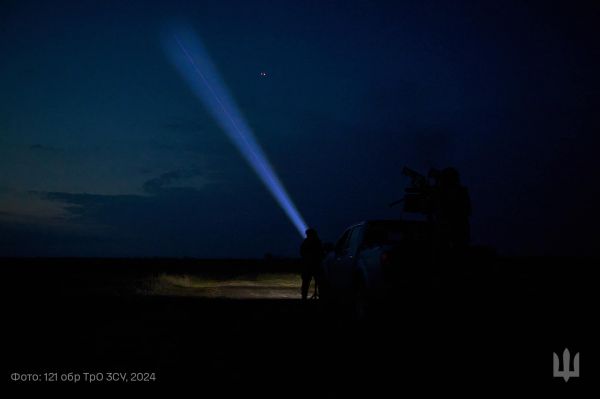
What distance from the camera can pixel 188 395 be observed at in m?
4.61

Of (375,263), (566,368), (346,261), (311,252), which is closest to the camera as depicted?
(566,368)

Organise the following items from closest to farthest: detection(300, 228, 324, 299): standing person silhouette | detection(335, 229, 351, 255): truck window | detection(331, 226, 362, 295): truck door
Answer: detection(331, 226, 362, 295): truck door
detection(335, 229, 351, 255): truck window
detection(300, 228, 324, 299): standing person silhouette

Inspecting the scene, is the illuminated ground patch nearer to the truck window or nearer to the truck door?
the truck window

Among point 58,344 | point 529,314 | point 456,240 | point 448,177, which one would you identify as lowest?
point 58,344

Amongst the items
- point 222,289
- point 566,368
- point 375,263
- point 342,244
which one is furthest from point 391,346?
point 222,289

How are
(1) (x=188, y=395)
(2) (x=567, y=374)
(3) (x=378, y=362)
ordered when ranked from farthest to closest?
(3) (x=378, y=362), (2) (x=567, y=374), (1) (x=188, y=395)

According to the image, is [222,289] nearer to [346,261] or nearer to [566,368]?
[346,261]

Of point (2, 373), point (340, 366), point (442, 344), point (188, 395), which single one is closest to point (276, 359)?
point (340, 366)

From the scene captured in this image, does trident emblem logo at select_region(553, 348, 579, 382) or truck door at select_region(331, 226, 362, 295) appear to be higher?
truck door at select_region(331, 226, 362, 295)

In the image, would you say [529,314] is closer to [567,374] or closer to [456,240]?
[567,374]

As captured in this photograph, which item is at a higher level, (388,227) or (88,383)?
(388,227)

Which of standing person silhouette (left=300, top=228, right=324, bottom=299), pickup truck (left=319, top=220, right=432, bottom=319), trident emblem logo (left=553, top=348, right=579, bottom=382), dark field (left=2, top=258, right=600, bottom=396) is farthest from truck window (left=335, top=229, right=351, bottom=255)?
→ trident emblem logo (left=553, top=348, right=579, bottom=382)

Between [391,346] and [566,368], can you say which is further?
[391,346]

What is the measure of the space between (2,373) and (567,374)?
610 cm
